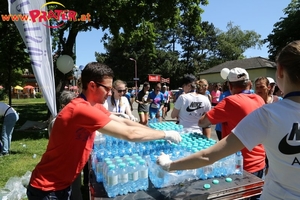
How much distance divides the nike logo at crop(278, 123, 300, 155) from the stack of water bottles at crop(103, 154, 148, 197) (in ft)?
3.46

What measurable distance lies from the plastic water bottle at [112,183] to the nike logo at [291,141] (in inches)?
44.3

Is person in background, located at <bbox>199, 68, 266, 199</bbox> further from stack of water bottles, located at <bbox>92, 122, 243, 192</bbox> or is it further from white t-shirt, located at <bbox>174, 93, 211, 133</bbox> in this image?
white t-shirt, located at <bbox>174, 93, 211, 133</bbox>

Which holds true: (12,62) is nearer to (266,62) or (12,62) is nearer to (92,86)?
(92,86)

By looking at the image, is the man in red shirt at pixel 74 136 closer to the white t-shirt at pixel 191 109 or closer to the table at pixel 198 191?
the table at pixel 198 191

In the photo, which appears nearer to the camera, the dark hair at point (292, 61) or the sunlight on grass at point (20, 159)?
the dark hair at point (292, 61)

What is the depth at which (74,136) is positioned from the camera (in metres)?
1.81

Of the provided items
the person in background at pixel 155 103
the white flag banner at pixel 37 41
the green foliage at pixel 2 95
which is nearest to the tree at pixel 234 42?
the green foliage at pixel 2 95

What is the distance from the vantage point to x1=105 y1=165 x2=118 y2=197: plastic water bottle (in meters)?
1.82

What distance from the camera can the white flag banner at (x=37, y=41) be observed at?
191 inches

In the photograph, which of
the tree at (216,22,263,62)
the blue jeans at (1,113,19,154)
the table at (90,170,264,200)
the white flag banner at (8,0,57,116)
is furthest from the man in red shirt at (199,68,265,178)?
the tree at (216,22,263,62)

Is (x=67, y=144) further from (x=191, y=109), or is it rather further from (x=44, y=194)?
(x=191, y=109)

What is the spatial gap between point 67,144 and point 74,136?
8cm

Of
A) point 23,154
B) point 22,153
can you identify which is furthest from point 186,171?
point 22,153

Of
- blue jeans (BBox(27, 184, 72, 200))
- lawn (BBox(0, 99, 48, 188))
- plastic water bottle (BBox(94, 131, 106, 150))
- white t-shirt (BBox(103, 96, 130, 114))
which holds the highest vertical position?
white t-shirt (BBox(103, 96, 130, 114))
